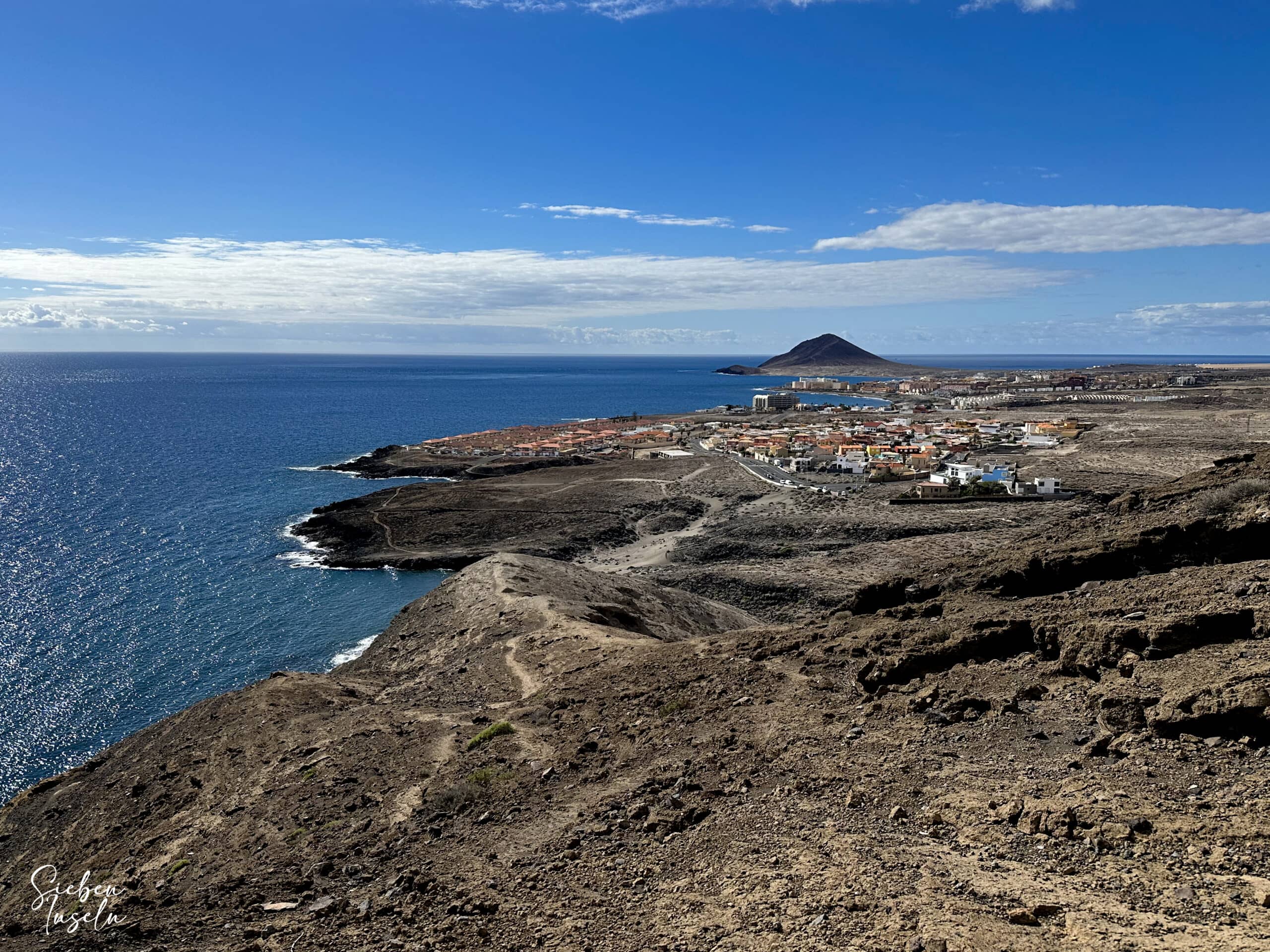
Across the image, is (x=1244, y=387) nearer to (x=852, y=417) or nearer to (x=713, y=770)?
(x=852, y=417)

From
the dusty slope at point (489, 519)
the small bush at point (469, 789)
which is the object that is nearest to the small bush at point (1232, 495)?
the small bush at point (469, 789)

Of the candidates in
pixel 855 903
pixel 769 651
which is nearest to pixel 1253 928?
pixel 855 903

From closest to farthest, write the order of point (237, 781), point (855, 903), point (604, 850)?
point (855, 903), point (604, 850), point (237, 781)

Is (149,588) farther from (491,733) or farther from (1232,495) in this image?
(1232,495)

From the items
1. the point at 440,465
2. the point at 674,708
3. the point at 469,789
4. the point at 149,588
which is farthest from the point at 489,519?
the point at 469,789

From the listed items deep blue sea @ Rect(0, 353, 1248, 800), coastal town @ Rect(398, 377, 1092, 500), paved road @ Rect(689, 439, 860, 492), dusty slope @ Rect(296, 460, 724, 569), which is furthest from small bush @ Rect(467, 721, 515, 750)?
paved road @ Rect(689, 439, 860, 492)

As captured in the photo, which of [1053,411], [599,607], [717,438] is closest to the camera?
[599,607]
